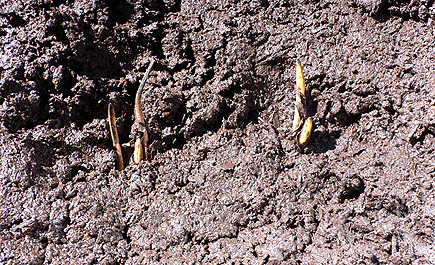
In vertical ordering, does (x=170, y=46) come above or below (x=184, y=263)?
above

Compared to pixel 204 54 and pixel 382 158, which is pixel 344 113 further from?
pixel 204 54

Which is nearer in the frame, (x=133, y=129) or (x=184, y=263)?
(x=184, y=263)

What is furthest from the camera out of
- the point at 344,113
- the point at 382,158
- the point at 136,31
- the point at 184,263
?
the point at 136,31

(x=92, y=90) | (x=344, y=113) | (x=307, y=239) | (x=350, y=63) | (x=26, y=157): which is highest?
(x=92, y=90)

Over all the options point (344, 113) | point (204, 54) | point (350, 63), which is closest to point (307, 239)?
point (344, 113)

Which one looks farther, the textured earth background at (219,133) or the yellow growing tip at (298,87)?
the yellow growing tip at (298,87)

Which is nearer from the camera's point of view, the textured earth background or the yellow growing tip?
the textured earth background

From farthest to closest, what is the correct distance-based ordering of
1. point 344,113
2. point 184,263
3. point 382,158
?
point 344,113
point 382,158
point 184,263
